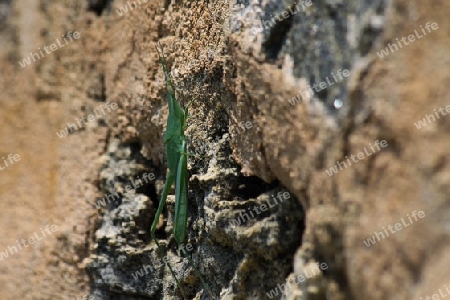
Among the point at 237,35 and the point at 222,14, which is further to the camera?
the point at 222,14

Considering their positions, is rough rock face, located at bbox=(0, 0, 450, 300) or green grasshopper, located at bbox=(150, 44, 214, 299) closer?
rough rock face, located at bbox=(0, 0, 450, 300)

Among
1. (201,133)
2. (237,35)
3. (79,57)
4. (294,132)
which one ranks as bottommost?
(294,132)

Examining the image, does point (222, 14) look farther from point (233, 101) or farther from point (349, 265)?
point (349, 265)

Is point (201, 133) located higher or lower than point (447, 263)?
higher

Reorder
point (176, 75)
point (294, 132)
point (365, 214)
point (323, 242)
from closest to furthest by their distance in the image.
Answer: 1. point (365, 214)
2. point (323, 242)
3. point (294, 132)
4. point (176, 75)

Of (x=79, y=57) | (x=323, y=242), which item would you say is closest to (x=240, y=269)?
(x=323, y=242)

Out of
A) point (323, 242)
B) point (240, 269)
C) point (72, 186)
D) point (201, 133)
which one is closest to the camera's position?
point (323, 242)

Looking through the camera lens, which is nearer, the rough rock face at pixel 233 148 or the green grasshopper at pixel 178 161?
the rough rock face at pixel 233 148

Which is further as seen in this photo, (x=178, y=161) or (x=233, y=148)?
(x=178, y=161)
